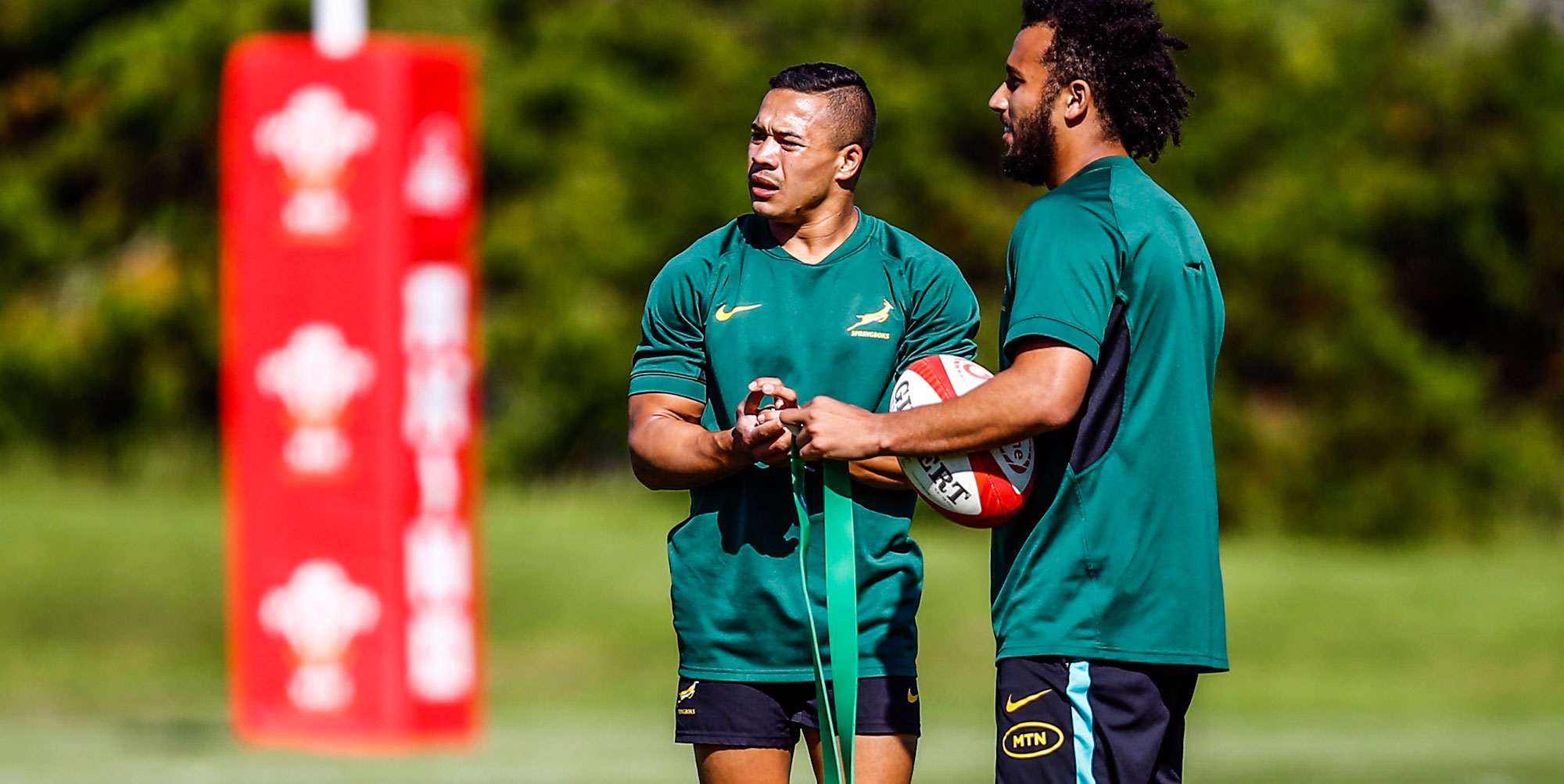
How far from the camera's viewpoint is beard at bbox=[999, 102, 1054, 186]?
4.36m

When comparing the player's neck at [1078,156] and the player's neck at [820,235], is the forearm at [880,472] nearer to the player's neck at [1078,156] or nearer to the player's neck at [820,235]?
the player's neck at [820,235]

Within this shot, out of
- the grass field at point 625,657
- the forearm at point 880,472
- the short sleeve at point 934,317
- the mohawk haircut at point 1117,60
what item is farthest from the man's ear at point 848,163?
the grass field at point 625,657

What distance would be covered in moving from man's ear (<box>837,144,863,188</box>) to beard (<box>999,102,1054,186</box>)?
0.44 meters

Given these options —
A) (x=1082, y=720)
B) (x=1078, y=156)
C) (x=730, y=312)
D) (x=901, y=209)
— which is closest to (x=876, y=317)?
(x=730, y=312)

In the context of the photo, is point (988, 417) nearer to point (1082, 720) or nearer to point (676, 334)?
point (1082, 720)

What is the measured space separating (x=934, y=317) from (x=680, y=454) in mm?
653

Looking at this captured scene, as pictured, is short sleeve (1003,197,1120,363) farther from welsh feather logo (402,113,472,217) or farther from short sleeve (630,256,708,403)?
welsh feather logo (402,113,472,217)

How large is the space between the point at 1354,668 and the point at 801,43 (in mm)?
14329

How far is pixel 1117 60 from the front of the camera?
4344mm

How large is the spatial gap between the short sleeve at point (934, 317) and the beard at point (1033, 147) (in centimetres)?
37

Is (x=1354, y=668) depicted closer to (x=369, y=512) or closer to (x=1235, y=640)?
(x=1235, y=640)

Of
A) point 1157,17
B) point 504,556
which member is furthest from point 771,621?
point 504,556

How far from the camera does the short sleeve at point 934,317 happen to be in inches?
184

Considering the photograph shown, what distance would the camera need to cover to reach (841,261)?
4688 millimetres
